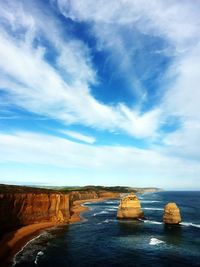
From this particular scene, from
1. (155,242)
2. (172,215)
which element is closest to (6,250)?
(155,242)

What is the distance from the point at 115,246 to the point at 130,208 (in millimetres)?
33036

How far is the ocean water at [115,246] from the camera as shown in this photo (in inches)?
1896

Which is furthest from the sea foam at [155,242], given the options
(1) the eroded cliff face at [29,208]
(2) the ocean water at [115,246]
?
(1) the eroded cliff face at [29,208]

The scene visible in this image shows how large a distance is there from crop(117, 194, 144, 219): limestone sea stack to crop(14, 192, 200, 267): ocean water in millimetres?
8766

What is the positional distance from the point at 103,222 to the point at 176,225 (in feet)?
70.3

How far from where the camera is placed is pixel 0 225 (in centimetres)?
6147

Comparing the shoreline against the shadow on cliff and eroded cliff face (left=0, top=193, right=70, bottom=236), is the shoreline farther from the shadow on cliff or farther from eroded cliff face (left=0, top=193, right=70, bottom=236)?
eroded cliff face (left=0, top=193, right=70, bottom=236)

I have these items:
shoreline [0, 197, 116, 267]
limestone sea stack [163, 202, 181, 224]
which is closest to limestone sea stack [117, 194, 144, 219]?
limestone sea stack [163, 202, 181, 224]

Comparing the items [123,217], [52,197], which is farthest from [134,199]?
[52,197]

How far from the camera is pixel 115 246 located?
58.2 meters

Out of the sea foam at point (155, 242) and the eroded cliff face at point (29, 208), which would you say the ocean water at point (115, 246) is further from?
the eroded cliff face at point (29, 208)

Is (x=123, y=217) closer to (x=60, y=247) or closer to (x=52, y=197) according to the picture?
(x=52, y=197)

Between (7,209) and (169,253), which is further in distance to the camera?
(7,209)

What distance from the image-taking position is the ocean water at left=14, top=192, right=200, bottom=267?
48156 millimetres
